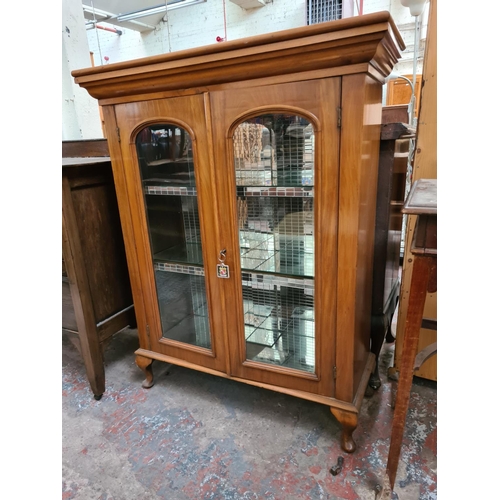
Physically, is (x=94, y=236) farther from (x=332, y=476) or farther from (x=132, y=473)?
(x=332, y=476)

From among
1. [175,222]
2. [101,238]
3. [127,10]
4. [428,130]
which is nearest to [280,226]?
[175,222]

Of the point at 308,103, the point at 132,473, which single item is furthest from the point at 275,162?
the point at 132,473

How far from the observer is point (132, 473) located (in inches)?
54.1

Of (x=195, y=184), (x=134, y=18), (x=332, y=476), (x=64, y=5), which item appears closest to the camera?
(x=332, y=476)

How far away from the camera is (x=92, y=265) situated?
173 centimetres

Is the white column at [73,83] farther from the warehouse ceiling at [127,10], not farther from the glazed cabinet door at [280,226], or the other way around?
the glazed cabinet door at [280,226]

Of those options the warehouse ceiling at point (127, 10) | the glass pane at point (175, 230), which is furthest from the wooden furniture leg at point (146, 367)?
the warehouse ceiling at point (127, 10)

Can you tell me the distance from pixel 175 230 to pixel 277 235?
20.3 inches

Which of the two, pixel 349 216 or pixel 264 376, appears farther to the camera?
pixel 264 376

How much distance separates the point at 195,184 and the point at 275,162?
33cm

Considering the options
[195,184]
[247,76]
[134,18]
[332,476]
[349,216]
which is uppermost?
[134,18]

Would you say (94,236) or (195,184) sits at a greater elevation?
(195,184)

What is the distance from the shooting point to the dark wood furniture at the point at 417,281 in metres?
0.91

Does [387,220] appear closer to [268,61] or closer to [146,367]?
[268,61]
